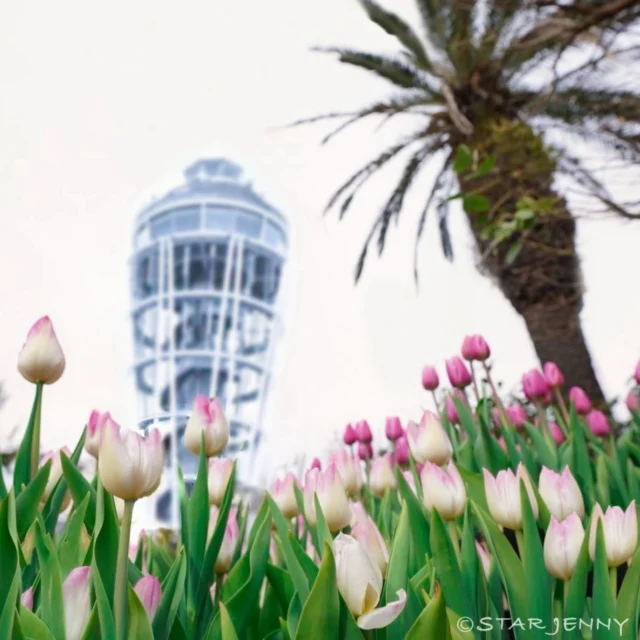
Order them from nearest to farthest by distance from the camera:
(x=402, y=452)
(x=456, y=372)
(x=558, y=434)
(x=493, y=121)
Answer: (x=402, y=452) < (x=456, y=372) < (x=558, y=434) < (x=493, y=121)

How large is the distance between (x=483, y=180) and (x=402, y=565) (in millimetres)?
7107

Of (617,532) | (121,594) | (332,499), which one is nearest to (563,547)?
(617,532)

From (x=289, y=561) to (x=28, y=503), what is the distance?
46cm

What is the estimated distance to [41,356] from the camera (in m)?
1.18

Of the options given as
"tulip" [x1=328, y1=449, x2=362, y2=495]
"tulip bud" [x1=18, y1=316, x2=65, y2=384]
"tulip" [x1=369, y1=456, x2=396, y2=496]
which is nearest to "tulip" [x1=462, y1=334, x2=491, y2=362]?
"tulip" [x1=369, y1=456, x2=396, y2=496]

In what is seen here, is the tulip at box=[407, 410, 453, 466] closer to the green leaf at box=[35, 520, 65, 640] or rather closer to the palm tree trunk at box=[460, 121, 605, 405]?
the green leaf at box=[35, 520, 65, 640]

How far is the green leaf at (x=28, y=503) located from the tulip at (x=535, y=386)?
2019mm

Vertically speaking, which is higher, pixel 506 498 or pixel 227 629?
pixel 506 498

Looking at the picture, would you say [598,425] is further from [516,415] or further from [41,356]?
[41,356]

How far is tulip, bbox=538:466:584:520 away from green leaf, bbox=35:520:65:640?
2.61 feet

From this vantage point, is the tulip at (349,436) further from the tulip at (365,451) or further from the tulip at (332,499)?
the tulip at (332,499)

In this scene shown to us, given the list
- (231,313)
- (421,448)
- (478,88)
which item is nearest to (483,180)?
(478,88)

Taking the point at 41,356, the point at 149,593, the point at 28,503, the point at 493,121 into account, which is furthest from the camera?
the point at 493,121

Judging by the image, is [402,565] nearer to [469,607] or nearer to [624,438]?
[469,607]
